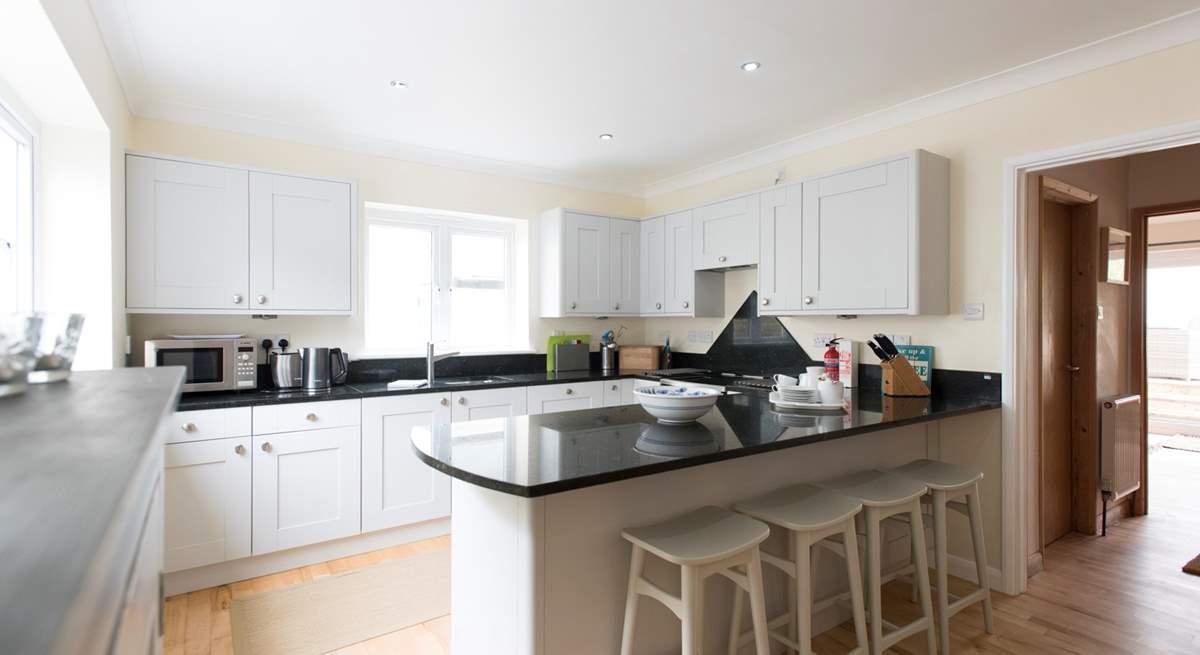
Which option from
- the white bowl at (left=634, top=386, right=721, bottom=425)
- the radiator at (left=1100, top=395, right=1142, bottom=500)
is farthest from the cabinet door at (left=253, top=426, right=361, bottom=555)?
the radiator at (left=1100, top=395, right=1142, bottom=500)

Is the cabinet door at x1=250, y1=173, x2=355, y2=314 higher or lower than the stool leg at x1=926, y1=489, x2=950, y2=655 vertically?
higher

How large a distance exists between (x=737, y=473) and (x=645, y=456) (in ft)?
1.94

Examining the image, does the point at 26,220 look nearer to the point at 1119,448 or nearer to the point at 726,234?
the point at 726,234

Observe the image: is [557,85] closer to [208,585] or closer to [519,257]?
[519,257]

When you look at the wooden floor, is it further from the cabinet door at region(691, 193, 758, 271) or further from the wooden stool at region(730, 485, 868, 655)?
the cabinet door at region(691, 193, 758, 271)

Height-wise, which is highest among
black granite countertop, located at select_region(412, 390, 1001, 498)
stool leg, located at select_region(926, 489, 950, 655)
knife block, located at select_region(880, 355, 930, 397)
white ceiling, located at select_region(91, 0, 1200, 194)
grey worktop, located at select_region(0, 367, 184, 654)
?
white ceiling, located at select_region(91, 0, 1200, 194)

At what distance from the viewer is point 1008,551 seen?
2.84 m

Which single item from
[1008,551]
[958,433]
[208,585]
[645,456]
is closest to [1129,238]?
[958,433]

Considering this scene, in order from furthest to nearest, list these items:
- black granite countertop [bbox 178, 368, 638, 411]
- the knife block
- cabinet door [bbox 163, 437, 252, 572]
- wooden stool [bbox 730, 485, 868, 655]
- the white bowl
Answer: the knife block
black granite countertop [bbox 178, 368, 638, 411]
cabinet door [bbox 163, 437, 252, 572]
the white bowl
wooden stool [bbox 730, 485, 868, 655]

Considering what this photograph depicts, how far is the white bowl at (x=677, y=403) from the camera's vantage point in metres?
2.06

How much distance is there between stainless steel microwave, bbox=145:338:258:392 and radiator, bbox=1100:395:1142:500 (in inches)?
195

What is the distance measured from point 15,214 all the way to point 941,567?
3.88 m

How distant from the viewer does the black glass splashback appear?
3.96 metres

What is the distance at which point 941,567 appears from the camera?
90.3 inches
